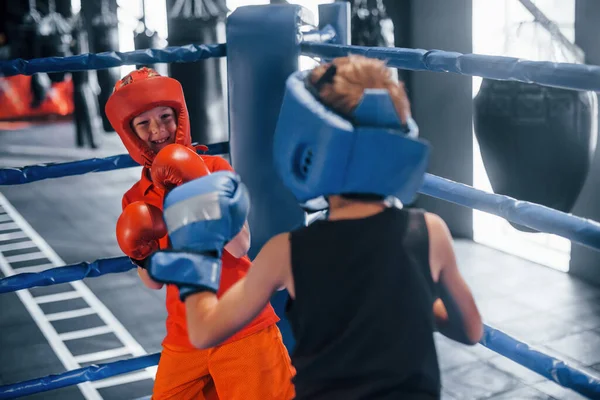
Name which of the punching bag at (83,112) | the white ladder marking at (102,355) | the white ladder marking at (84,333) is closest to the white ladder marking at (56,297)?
the white ladder marking at (84,333)

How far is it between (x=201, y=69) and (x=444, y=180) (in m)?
4.80

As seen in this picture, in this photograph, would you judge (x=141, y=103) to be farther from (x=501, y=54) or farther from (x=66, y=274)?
(x=501, y=54)

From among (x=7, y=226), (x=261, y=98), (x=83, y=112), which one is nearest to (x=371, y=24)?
(x=7, y=226)

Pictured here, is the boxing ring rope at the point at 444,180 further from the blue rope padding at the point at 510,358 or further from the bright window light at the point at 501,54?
the bright window light at the point at 501,54

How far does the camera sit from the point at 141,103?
1.49 metres

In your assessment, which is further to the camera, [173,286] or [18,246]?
[18,246]

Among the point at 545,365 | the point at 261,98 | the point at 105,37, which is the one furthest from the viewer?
the point at 105,37

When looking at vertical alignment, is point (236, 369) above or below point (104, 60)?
below

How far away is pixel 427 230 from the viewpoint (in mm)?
1028

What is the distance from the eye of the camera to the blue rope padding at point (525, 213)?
1116mm

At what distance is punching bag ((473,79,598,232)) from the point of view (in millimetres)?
2758

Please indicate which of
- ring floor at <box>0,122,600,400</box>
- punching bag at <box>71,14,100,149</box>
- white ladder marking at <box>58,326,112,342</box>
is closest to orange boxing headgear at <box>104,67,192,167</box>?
ring floor at <box>0,122,600,400</box>

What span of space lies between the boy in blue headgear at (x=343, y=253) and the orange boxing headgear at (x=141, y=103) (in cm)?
50

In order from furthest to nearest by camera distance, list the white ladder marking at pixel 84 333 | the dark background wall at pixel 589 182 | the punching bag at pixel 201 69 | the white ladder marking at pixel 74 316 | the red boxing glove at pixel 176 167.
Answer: the punching bag at pixel 201 69 < the dark background wall at pixel 589 182 < the white ladder marking at pixel 84 333 < the white ladder marking at pixel 74 316 < the red boxing glove at pixel 176 167
